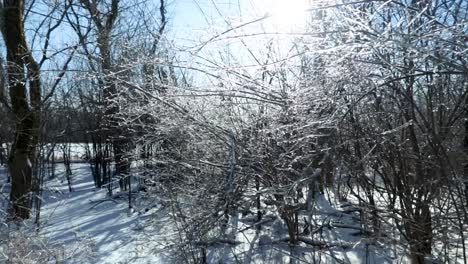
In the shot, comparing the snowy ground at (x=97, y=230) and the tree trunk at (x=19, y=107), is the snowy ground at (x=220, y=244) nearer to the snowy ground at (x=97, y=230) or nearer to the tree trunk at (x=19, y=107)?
the snowy ground at (x=97, y=230)

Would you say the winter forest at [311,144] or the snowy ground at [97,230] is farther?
the snowy ground at [97,230]

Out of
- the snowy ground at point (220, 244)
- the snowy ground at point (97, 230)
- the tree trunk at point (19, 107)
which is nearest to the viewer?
the snowy ground at point (220, 244)

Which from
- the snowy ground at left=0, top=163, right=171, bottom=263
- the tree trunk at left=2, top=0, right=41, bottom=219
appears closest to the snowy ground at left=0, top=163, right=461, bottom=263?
the snowy ground at left=0, top=163, right=171, bottom=263

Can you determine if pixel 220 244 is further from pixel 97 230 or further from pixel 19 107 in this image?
pixel 19 107

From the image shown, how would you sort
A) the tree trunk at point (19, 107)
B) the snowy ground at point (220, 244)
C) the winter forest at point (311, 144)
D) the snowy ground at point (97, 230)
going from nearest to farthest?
the winter forest at point (311, 144), the snowy ground at point (220, 244), the snowy ground at point (97, 230), the tree trunk at point (19, 107)

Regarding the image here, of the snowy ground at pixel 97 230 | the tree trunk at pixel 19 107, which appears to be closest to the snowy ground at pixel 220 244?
the snowy ground at pixel 97 230

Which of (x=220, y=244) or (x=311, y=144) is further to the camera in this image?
(x=220, y=244)

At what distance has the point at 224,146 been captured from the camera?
4.64 meters

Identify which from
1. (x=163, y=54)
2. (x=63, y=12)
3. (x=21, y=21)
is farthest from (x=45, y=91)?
(x=163, y=54)

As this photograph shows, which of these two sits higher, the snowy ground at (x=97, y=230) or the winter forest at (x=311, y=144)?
the winter forest at (x=311, y=144)

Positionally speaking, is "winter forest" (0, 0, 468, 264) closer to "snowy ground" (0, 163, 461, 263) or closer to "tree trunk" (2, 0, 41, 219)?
"snowy ground" (0, 163, 461, 263)

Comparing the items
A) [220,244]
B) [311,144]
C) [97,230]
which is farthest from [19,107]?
[311,144]

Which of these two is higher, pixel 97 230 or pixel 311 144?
pixel 311 144

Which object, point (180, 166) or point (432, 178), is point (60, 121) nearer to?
point (180, 166)
